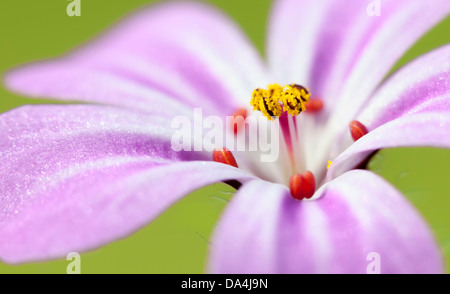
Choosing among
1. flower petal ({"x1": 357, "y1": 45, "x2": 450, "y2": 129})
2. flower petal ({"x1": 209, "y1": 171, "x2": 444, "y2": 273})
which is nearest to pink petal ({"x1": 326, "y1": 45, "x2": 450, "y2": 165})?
flower petal ({"x1": 357, "y1": 45, "x2": 450, "y2": 129})

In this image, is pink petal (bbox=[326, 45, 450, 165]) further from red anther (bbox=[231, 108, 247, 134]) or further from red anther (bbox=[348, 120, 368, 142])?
red anther (bbox=[231, 108, 247, 134])

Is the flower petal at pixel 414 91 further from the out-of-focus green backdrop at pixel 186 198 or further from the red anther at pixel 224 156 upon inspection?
the red anther at pixel 224 156

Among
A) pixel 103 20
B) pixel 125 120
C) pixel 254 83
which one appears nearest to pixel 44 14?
pixel 103 20

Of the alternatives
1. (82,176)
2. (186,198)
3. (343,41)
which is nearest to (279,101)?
(343,41)

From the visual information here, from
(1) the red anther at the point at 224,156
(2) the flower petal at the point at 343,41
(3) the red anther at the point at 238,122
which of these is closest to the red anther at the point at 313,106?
(2) the flower petal at the point at 343,41
